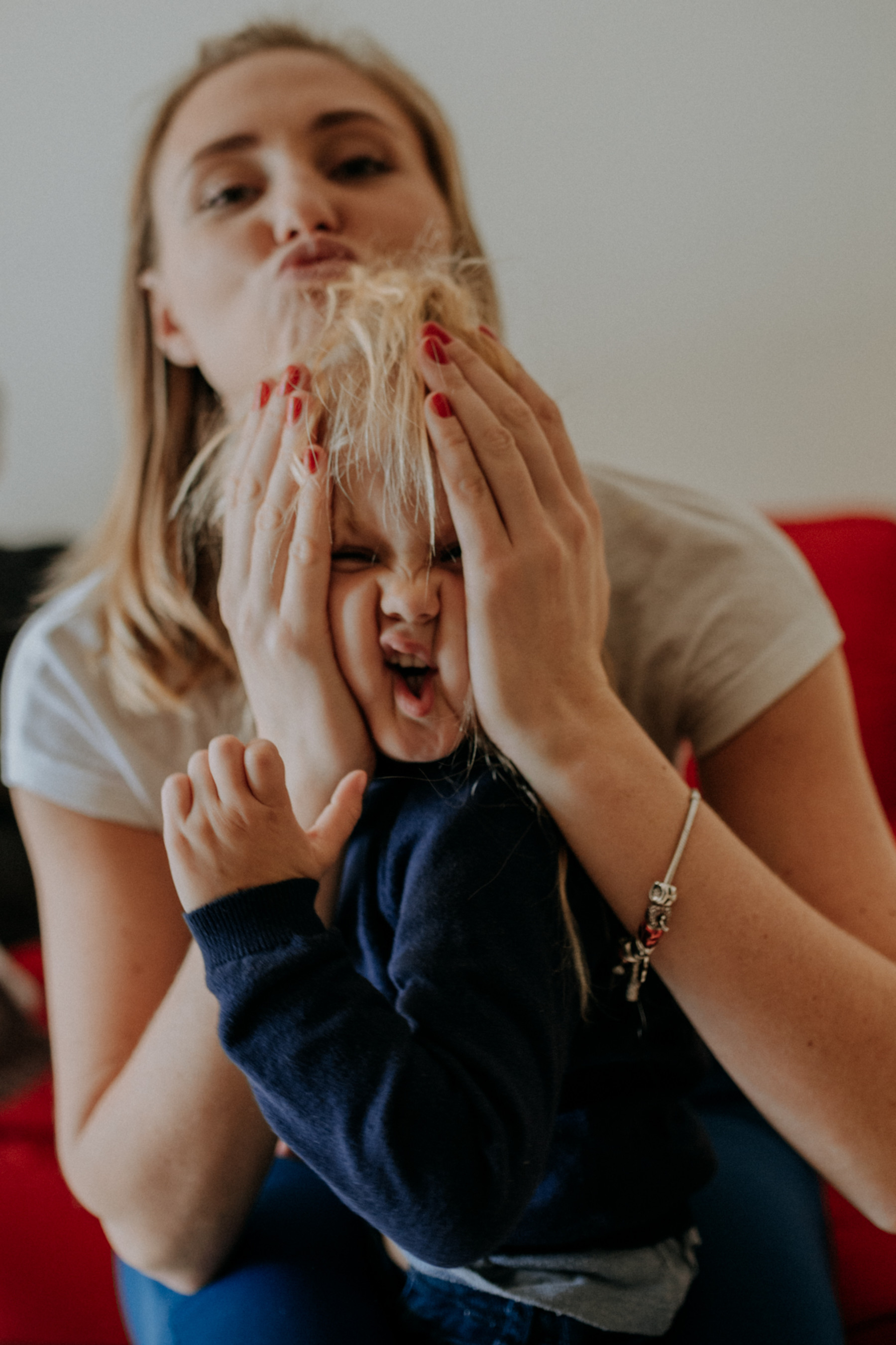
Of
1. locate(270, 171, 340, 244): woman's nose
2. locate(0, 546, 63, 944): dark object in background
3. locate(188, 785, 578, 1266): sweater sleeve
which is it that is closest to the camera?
locate(188, 785, 578, 1266): sweater sleeve

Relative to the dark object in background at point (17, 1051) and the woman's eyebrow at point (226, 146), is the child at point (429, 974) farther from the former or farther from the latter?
the dark object in background at point (17, 1051)

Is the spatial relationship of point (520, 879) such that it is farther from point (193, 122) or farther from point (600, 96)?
point (600, 96)

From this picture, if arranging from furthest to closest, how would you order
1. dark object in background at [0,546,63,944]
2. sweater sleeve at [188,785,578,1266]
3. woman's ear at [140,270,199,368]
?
dark object in background at [0,546,63,944] → woman's ear at [140,270,199,368] → sweater sleeve at [188,785,578,1266]

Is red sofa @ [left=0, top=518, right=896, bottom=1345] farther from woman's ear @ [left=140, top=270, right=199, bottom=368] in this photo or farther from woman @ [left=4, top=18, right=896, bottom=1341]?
woman's ear @ [left=140, top=270, right=199, bottom=368]

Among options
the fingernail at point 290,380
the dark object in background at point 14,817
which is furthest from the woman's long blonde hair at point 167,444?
the dark object in background at point 14,817

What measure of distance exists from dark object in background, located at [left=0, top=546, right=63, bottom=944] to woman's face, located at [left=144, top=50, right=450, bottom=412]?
77 centimetres

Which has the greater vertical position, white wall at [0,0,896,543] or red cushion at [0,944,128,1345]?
white wall at [0,0,896,543]

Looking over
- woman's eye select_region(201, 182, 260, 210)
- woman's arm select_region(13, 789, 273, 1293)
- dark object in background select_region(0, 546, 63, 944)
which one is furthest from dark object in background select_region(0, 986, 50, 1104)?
woman's eye select_region(201, 182, 260, 210)

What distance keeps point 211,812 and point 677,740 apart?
446 mm

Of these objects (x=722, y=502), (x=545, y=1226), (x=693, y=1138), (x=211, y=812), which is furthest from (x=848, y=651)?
(x=211, y=812)

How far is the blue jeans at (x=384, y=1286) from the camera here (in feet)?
1.92

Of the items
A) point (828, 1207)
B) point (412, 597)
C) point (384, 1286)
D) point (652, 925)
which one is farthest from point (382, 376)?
point (828, 1207)

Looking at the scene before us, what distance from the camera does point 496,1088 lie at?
0.48 meters

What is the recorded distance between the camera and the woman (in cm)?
57
